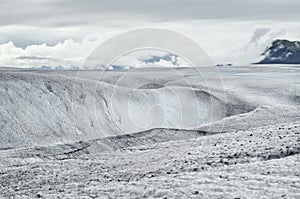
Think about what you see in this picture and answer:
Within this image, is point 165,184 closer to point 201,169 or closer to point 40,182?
point 201,169

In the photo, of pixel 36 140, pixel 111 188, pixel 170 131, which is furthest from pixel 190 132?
pixel 111 188

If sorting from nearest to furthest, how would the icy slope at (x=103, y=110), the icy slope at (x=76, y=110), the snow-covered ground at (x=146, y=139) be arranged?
the snow-covered ground at (x=146, y=139)
the icy slope at (x=103, y=110)
the icy slope at (x=76, y=110)

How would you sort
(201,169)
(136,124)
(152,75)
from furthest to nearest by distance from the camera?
(152,75), (136,124), (201,169)

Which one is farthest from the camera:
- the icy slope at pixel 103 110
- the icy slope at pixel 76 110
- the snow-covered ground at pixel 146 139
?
the icy slope at pixel 76 110

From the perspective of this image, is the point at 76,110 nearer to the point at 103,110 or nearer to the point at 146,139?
the point at 103,110

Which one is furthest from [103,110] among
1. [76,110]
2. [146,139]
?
Answer: [146,139]

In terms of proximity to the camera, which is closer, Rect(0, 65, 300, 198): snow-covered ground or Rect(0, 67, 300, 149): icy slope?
Rect(0, 65, 300, 198): snow-covered ground

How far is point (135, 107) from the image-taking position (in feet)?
90.2

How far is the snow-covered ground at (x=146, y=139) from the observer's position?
32.8ft

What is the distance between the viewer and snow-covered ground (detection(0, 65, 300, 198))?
393 inches

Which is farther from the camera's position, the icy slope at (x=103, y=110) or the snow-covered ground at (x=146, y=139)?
the icy slope at (x=103, y=110)

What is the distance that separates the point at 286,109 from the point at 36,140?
11326 mm

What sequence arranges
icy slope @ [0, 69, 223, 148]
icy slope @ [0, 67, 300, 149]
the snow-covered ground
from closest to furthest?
1. the snow-covered ground
2. icy slope @ [0, 67, 300, 149]
3. icy slope @ [0, 69, 223, 148]

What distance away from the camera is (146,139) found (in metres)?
20.8
